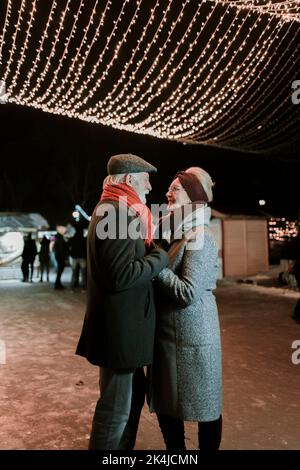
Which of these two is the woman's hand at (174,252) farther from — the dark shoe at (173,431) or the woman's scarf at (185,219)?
the dark shoe at (173,431)

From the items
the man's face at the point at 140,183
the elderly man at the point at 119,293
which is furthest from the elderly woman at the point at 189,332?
the man's face at the point at 140,183

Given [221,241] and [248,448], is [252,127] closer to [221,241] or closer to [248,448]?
[221,241]

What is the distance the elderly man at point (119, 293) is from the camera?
2.50m

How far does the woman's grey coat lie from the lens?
8.83 feet

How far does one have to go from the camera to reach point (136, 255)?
2.60 m

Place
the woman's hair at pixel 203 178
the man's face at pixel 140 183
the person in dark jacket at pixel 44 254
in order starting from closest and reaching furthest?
the man's face at pixel 140 183 < the woman's hair at pixel 203 178 < the person in dark jacket at pixel 44 254

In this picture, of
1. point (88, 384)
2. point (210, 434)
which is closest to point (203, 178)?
point (210, 434)
